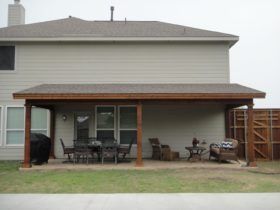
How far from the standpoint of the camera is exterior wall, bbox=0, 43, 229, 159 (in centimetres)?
1597

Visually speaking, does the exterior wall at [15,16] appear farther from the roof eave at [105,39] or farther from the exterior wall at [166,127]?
the exterior wall at [166,127]

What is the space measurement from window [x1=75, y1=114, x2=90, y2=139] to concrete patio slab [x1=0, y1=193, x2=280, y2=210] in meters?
7.97

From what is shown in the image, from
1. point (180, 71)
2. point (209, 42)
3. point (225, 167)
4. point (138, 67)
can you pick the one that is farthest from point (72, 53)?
point (225, 167)

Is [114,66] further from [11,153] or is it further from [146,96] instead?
[11,153]

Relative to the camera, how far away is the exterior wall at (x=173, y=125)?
52.3 feet

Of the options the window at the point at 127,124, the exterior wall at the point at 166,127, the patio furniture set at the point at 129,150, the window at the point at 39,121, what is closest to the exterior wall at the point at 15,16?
the window at the point at 39,121

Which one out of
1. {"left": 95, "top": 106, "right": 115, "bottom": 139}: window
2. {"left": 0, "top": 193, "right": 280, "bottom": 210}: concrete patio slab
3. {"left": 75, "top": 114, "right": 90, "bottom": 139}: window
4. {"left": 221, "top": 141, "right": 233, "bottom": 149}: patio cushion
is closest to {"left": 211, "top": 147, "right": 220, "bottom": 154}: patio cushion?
{"left": 221, "top": 141, "right": 233, "bottom": 149}: patio cushion

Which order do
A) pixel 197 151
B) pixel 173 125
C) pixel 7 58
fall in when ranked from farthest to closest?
pixel 7 58 < pixel 173 125 < pixel 197 151

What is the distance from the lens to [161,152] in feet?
48.7

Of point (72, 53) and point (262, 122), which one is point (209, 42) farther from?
point (72, 53)

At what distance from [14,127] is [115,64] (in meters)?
5.07

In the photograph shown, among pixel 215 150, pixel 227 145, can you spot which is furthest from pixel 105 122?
pixel 227 145

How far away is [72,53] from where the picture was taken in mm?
16203

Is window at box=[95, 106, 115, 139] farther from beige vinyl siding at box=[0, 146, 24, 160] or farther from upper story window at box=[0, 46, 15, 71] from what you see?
upper story window at box=[0, 46, 15, 71]
